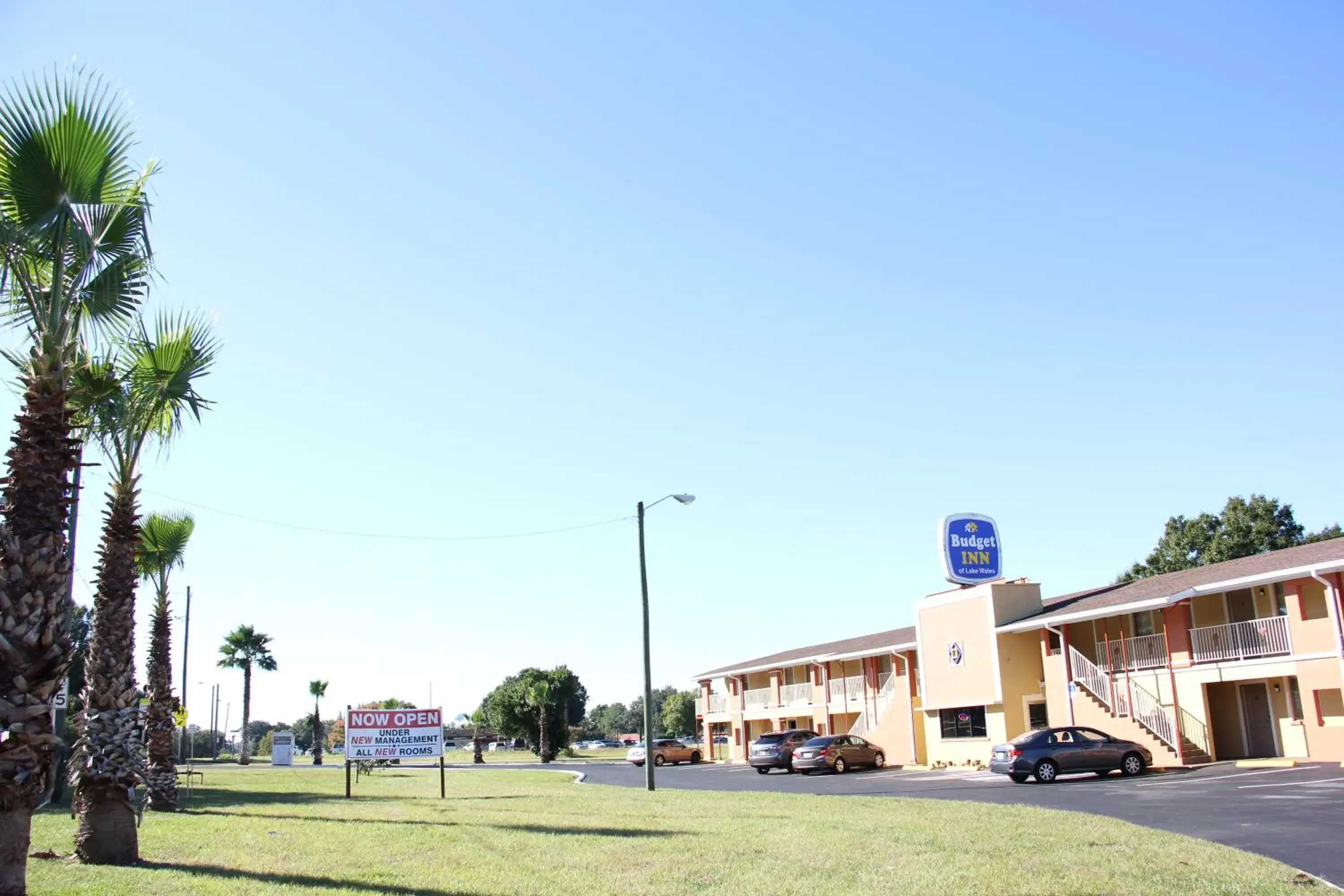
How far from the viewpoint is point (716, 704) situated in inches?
2376

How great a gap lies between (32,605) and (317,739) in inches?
2798

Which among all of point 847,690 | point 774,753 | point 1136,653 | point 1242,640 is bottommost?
point 774,753

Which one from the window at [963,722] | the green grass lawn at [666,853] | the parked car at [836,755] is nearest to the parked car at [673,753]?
the parked car at [836,755]

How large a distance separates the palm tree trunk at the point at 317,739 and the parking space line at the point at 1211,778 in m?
52.6

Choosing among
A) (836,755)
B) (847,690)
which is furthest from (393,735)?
(847,690)

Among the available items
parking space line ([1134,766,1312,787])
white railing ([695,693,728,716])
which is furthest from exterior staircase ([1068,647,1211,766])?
white railing ([695,693,728,716])

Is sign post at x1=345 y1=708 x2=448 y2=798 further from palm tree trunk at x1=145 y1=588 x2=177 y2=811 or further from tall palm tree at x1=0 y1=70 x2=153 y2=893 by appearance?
tall palm tree at x1=0 y1=70 x2=153 y2=893

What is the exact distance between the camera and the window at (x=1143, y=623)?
102 ft

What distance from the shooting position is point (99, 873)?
1101 cm

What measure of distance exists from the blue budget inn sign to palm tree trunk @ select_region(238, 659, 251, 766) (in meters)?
49.4

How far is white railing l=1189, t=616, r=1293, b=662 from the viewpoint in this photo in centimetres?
2616

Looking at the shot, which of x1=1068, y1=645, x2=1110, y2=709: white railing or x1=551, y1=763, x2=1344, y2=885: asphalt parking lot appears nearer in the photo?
x1=551, y1=763, x2=1344, y2=885: asphalt parking lot

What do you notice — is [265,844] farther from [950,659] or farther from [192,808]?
[950,659]

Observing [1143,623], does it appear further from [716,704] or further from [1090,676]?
[716,704]
